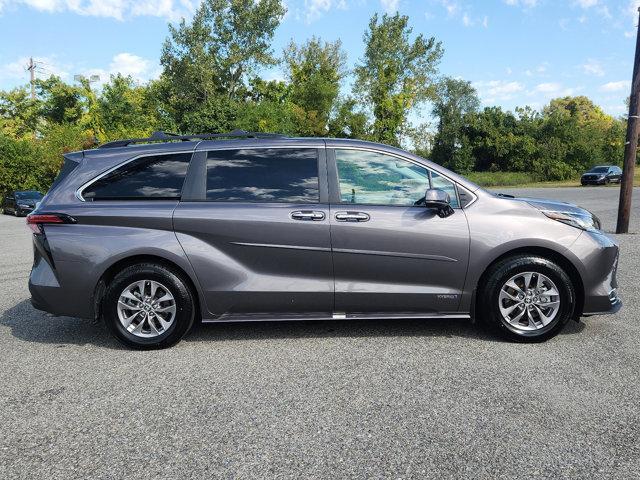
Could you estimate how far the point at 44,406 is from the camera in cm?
341

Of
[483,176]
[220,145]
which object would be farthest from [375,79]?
[220,145]

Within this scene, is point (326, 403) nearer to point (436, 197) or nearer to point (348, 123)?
point (436, 197)

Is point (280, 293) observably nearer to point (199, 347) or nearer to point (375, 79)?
point (199, 347)

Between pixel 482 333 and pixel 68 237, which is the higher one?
pixel 68 237

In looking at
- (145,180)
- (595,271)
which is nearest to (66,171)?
(145,180)

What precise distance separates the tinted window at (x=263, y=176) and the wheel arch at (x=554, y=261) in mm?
1592

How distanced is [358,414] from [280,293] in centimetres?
146

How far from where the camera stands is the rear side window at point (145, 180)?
4.52m

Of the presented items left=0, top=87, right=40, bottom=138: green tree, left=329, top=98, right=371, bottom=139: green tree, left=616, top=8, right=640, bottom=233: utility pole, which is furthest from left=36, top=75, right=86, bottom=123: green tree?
left=616, top=8, right=640, bottom=233: utility pole

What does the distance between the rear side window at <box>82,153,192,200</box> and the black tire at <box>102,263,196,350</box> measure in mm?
634

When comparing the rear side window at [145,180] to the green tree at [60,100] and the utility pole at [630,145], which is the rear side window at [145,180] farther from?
the green tree at [60,100]

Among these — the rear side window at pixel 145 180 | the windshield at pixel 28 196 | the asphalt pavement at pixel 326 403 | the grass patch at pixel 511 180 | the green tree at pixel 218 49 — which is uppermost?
the green tree at pixel 218 49

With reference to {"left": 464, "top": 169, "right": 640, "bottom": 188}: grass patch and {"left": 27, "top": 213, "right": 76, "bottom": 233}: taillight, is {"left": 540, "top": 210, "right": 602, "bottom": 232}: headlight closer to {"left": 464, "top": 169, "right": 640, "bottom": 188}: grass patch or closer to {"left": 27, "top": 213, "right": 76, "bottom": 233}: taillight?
{"left": 27, "top": 213, "right": 76, "bottom": 233}: taillight

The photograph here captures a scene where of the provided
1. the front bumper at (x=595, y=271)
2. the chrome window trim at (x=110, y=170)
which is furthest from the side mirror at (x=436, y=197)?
the chrome window trim at (x=110, y=170)
